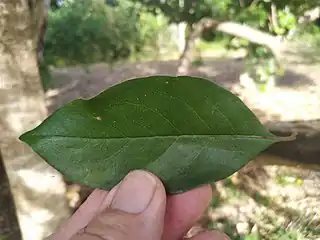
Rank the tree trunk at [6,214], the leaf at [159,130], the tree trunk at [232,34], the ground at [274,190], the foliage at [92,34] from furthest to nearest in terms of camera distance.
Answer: the foliage at [92,34] < the tree trunk at [232,34] < the tree trunk at [6,214] < the ground at [274,190] < the leaf at [159,130]

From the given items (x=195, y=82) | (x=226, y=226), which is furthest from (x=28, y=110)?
(x=195, y=82)

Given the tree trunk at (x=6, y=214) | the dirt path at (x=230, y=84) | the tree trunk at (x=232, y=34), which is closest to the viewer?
the tree trunk at (x=6, y=214)

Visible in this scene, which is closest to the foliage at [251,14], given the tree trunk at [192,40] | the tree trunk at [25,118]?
the tree trunk at [192,40]

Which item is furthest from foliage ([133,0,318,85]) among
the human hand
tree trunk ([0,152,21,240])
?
the human hand

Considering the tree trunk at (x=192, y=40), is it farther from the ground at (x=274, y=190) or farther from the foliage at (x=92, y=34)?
the foliage at (x=92, y=34)

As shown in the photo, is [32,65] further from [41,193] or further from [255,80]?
[255,80]

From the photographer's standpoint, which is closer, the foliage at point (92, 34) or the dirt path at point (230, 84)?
the dirt path at point (230, 84)

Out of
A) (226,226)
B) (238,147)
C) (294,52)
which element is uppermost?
(238,147)
